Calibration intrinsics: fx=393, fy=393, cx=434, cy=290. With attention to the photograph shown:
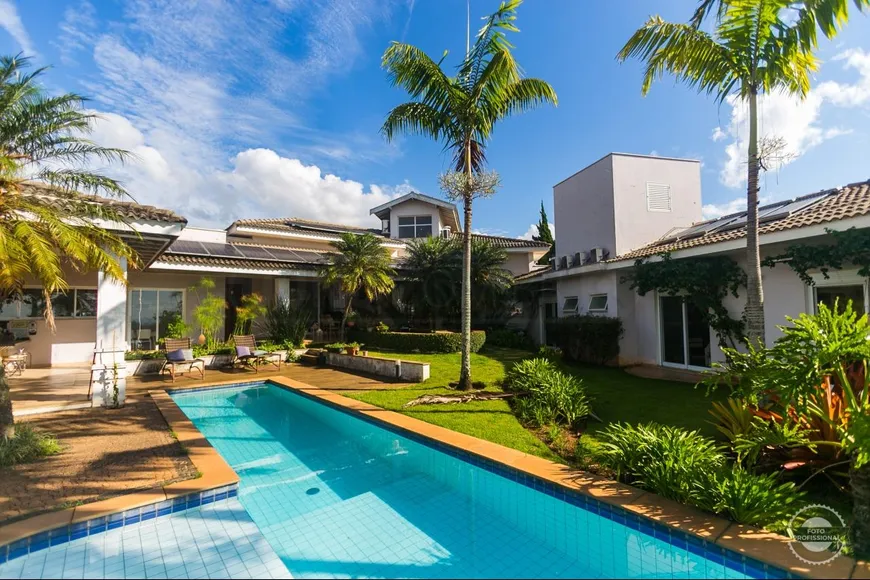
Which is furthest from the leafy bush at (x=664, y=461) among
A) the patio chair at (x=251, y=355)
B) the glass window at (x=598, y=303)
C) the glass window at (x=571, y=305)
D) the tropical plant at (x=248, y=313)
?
the tropical plant at (x=248, y=313)

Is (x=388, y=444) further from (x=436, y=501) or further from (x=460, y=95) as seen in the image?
(x=460, y=95)

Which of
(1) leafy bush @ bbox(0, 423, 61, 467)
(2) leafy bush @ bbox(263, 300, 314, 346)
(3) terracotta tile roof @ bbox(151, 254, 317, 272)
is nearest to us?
(1) leafy bush @ bbox(0, 423, 61, 467)

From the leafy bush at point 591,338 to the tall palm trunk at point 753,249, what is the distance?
28.0ft

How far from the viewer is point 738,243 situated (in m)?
11.4

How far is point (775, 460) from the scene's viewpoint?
18.2 ft

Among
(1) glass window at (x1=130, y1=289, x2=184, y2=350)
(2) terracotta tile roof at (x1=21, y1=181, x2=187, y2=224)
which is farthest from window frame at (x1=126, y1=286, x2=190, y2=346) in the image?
(2) terracotta tile roof at (x1=21, y1=181, x2=187, y2=224)

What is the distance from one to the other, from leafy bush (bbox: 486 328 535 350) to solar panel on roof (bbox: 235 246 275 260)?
12.3 meters

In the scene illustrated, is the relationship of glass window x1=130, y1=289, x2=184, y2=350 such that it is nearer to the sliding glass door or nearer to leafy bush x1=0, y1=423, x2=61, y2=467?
leafy bush x1=0, y1=423, x2=61, y2=467

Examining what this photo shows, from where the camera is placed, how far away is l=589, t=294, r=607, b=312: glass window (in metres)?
17.2

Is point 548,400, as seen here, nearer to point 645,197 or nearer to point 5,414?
point 5,414

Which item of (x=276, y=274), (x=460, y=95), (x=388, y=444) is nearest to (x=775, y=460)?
(x=388, y=444)

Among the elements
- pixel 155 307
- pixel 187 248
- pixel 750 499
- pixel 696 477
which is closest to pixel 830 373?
pixel 750 499

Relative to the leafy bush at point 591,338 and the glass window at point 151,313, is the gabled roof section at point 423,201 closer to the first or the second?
the leafy bush at point 591,338

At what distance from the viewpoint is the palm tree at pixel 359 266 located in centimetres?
1859
